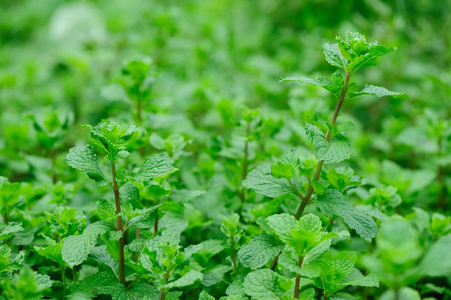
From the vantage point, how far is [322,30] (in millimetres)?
3221

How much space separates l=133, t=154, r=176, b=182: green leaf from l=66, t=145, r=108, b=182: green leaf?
4.7 inches

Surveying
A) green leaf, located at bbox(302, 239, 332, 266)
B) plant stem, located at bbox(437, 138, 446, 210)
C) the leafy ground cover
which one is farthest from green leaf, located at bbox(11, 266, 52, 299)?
plant stem, located at bbox(437, 138, 446, 210)

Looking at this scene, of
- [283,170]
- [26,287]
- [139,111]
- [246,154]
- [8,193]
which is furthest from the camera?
[139,111]

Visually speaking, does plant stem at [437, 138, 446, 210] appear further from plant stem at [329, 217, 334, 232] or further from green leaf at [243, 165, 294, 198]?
green leaf at [243, 165, 294, 198]

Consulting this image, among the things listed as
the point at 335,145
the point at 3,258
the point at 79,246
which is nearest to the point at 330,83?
the point at 335,145

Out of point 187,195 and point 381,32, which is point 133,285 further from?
point 381,32

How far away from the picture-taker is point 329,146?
1.14 m

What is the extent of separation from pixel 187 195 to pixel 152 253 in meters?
0.32

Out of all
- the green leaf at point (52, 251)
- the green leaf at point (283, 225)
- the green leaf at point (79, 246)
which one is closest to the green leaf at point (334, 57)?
the green leaf at point (283, 225)

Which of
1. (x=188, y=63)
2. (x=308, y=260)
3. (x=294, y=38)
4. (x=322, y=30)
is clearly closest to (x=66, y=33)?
(x=188, y=63)

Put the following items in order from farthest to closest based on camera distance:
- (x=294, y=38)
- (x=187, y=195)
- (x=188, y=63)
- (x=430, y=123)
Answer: (x=294, y=38) → (x=188, y=63) → (x=430, y=123) → (x=187, y=195)

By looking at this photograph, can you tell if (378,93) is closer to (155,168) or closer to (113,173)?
(155,168)

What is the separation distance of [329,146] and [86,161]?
710 mm

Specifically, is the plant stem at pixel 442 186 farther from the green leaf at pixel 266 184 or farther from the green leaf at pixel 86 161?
the green leaf at pixel 86 161
